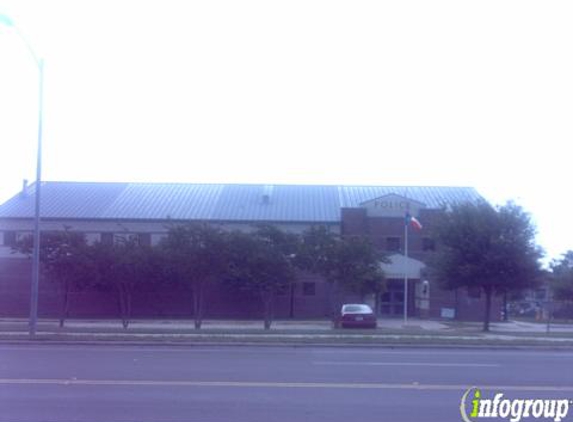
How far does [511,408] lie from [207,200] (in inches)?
2021

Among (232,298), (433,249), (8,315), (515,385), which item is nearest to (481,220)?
(433,249)

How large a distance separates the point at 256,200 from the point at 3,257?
62.5ft

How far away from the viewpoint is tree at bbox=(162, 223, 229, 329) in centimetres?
3903

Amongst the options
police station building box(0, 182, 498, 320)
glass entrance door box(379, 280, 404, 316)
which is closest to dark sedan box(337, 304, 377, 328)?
police station building box(0, 182, 498, 320)

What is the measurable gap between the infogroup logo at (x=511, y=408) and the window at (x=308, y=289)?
144ft

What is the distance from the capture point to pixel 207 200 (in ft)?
202

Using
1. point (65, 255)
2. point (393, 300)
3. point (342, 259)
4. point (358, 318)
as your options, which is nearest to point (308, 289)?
point (393, 300)

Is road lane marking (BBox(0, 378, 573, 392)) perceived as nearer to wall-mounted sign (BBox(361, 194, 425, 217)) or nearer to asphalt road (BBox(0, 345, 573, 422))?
asphalt road (BBox(0, 345, 573, 422))

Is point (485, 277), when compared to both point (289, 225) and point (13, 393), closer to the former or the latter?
point (289, 225)

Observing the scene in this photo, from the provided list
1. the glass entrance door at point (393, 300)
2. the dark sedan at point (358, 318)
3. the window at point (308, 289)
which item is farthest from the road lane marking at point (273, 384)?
the glass entrance door at point (393, 300)

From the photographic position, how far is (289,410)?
11086 mm

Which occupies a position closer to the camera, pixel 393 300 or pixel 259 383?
pixel 259 383

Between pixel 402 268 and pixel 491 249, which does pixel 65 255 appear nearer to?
pixel 491 249

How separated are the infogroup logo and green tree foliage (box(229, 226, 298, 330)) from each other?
2779 cm
